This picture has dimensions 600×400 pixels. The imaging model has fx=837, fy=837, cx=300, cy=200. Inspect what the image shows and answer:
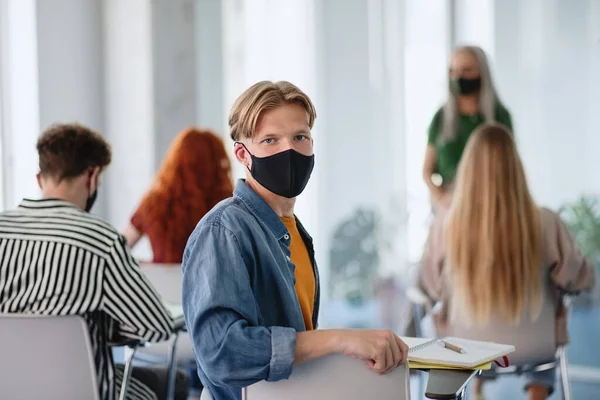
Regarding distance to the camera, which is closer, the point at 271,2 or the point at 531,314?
the point at 531,314

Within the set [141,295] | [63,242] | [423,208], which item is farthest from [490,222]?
[423,208]

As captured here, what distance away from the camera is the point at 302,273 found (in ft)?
5.92

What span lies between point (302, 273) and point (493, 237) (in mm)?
1237

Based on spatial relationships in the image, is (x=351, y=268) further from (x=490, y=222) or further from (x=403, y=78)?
(x=490, y=222)

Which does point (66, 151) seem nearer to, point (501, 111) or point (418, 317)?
point (418, 317)

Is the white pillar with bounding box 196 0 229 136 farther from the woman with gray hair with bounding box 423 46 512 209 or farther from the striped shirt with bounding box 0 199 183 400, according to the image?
the striped shirt with bounding box 0 199 183 400

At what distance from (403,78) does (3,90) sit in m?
2.25

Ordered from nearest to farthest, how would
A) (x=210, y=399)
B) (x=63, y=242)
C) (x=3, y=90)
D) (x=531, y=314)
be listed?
1. (x=210, y=399)
2. (x=63, y=242)
3. (x=531, y=314)
4. (x=3, y=90)

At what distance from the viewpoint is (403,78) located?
191 inches

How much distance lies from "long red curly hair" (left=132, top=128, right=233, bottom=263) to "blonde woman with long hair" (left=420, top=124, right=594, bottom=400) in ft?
3.57

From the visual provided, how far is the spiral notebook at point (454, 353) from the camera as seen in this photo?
5.34 ft

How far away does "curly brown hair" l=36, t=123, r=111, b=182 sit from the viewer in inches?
96.8

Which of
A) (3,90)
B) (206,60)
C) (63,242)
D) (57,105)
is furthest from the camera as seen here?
(206,60)

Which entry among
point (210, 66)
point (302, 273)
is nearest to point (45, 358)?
point (302, 273)
